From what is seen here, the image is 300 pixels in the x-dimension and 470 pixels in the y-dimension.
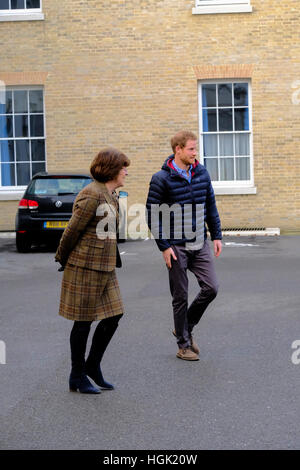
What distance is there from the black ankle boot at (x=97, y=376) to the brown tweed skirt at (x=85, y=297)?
404mm

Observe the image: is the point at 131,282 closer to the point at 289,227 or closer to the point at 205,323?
the point at 205,323

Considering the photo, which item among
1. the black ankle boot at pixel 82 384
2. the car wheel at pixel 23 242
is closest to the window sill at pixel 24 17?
the car wheel at pixel 23 242

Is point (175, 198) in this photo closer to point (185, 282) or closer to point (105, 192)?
point (185, 282)

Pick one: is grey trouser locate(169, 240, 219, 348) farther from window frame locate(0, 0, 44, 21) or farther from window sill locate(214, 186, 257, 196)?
window frame locate(0, 0, 44, 21)

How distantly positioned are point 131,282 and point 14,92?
948 centimetres

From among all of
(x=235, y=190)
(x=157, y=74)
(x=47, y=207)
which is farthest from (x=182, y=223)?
(x=157, y=74)

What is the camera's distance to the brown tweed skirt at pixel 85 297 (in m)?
5.41

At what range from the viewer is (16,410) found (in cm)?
507

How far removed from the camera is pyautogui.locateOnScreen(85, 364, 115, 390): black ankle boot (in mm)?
5574

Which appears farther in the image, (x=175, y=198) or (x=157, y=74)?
(x=157, y=74)

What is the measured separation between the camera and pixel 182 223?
6.45 metres

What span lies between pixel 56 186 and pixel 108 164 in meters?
9.65

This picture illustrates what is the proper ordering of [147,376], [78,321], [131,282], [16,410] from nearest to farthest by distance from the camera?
[16,410] < [78,321] < [147,376] < [131,282]
